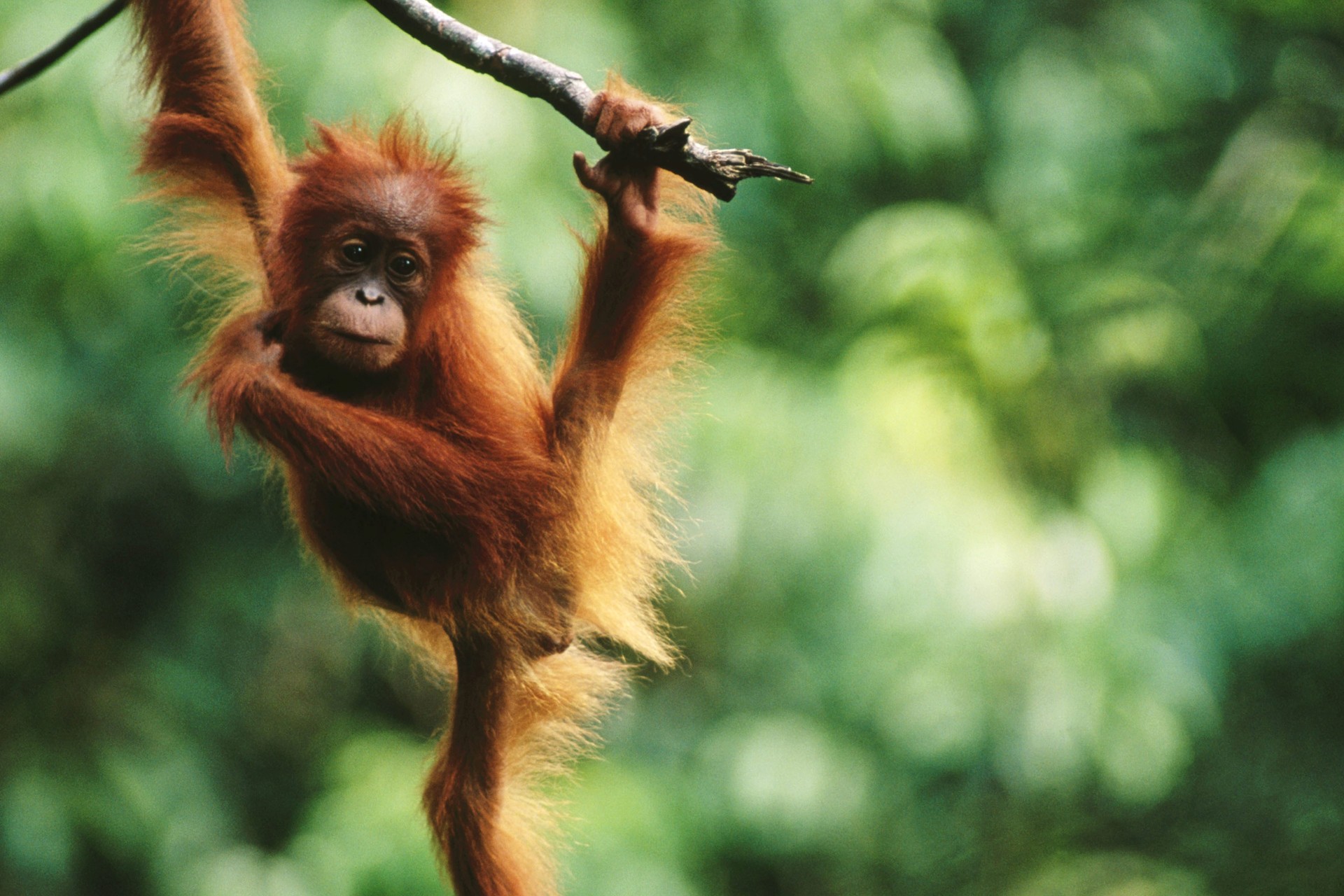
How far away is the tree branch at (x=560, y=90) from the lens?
1582mm

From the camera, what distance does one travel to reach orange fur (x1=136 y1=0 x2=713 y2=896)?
1914mm

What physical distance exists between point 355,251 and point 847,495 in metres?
1.94

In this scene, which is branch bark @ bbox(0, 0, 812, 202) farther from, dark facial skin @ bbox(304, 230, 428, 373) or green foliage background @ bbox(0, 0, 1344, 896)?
green foliage background @ bbox(0, 0, 1344, 896)

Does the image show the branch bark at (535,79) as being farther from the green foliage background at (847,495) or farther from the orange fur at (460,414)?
the green foliage background at (847,495)

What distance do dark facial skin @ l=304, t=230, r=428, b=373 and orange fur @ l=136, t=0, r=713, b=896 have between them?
3 centimetres

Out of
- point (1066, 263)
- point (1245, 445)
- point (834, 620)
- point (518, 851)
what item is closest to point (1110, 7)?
point (1066, 263)

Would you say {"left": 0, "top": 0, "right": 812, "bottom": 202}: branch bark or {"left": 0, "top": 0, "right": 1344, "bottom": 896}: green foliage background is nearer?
{"left": 0, "top": 0, "right": 812, "bottom": 202}: branch bark

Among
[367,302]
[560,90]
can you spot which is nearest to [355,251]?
[367,302]

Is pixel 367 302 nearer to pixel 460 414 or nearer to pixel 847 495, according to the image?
pixel 460 414

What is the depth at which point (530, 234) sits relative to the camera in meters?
3.59

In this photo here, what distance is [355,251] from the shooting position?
1.94 meters

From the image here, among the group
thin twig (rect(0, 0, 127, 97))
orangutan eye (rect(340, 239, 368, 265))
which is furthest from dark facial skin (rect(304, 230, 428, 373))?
thin twig (rect(0, 0, 127, 97))

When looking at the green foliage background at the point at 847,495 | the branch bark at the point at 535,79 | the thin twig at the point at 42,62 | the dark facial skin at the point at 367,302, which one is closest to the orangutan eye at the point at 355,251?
the dark facial skin at the point at 367,302

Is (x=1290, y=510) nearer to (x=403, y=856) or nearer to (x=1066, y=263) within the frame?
(x=1066, y=263)
